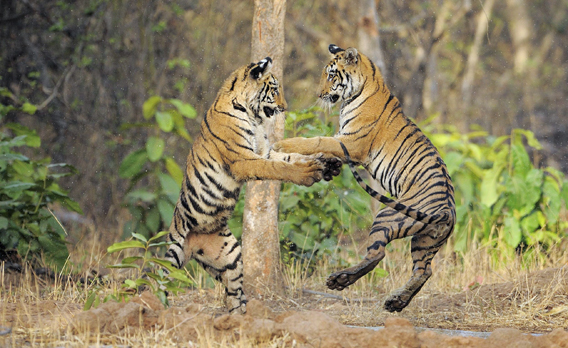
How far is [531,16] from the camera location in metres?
21.7

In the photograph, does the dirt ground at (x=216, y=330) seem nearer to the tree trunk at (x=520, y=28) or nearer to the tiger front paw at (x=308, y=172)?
the tiger front paw at (x=308, y=172)

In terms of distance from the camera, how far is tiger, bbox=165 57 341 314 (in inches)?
189

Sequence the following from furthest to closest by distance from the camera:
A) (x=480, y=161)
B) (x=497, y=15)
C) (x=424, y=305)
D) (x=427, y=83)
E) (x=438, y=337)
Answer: (x=497, y=15)
(x=427, y=83)
(x=480, y=161)
(x=424, y=305)
(x=438, y=337)

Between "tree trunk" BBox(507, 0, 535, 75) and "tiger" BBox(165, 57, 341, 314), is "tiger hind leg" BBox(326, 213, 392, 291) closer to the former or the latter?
"tiger" BBox(165, 57, 341, 314)

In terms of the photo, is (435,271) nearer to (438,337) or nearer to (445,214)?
(445,214)

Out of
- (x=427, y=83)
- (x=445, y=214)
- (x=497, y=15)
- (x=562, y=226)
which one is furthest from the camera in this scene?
(x=497, y=15)

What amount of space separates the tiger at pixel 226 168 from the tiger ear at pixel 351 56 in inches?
25.2

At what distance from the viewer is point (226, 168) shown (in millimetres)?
4832

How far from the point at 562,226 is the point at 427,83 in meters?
11.0

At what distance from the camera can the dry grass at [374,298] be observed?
12.1 feet

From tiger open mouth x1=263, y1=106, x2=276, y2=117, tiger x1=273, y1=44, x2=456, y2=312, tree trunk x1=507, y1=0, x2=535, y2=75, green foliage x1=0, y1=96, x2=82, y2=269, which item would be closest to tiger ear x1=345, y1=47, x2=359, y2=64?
tiger x1=273, y1=44, x2=456, y2=312

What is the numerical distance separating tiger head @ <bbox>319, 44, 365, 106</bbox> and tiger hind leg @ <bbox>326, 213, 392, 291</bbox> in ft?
3.69

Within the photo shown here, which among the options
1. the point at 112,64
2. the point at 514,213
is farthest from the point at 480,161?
the point at 112,64

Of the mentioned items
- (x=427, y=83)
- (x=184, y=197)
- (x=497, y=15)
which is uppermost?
(x=497, y=15)
